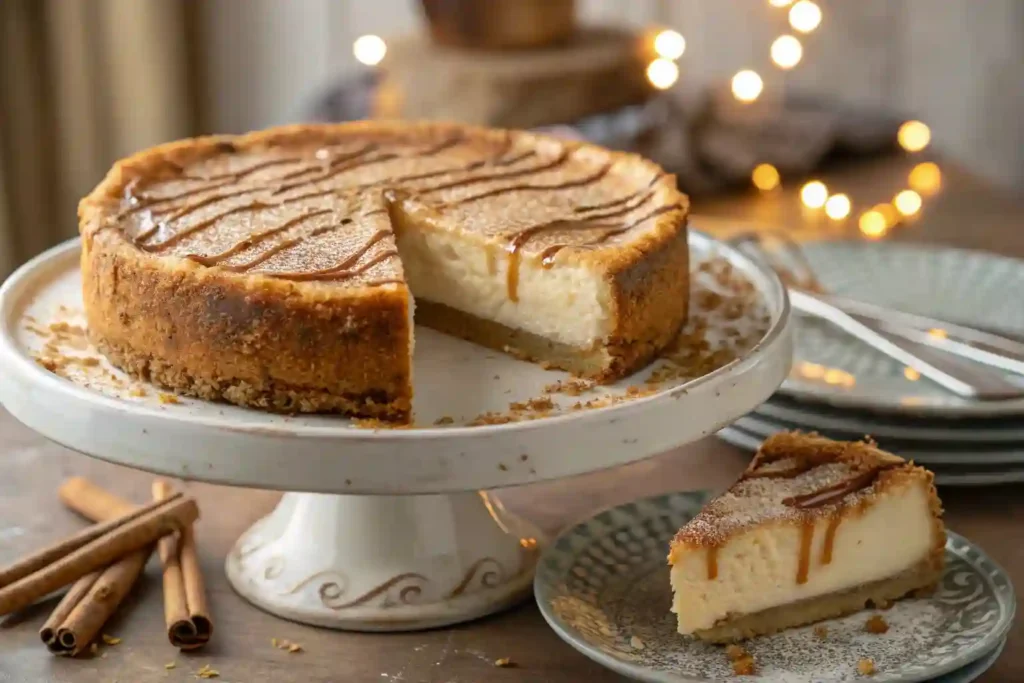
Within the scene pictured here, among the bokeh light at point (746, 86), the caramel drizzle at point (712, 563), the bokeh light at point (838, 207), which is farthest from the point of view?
the bokeh light at point (746, 86)

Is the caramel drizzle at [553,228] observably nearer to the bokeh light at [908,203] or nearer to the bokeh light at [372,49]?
the bokeh light at [908,203]

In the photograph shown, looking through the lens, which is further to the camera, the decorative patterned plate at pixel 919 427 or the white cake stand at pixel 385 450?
the decorative patterned plate at pixel 919 427

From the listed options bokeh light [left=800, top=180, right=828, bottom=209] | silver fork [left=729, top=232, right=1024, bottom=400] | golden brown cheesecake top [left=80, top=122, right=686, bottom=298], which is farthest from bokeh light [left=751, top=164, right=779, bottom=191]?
golden brown cheesecake top [left=80, top=122, right=686, bottom=298]

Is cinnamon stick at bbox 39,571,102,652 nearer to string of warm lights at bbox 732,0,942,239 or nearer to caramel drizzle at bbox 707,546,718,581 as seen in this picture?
caramel drizzle at bbox 707,546,718,581

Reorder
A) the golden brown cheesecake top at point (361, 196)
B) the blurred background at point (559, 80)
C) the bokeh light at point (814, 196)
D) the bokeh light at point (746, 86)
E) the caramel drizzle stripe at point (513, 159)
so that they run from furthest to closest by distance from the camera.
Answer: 1. the bokeh light at point (746, 86)
2. the blurred background at point (559, 80)
3. the bokeh light at point (814, 196)
4. the caramel drizzle stripe at point (513, 159)
5. the golden brown cheesecake top at point (361, 196)

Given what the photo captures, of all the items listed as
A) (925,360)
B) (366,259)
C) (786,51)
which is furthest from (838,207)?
(366,259)

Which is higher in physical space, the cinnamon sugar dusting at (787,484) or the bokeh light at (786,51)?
the bokeh light at (786,51)

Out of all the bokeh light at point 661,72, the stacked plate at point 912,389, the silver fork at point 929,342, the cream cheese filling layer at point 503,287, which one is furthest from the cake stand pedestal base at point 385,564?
the bokeh light at point 661,72

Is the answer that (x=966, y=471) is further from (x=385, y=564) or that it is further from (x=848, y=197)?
(x=848, y=197)

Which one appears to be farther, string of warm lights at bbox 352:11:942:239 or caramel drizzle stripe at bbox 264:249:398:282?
string of warm lights at bbox 352:11:942:239
